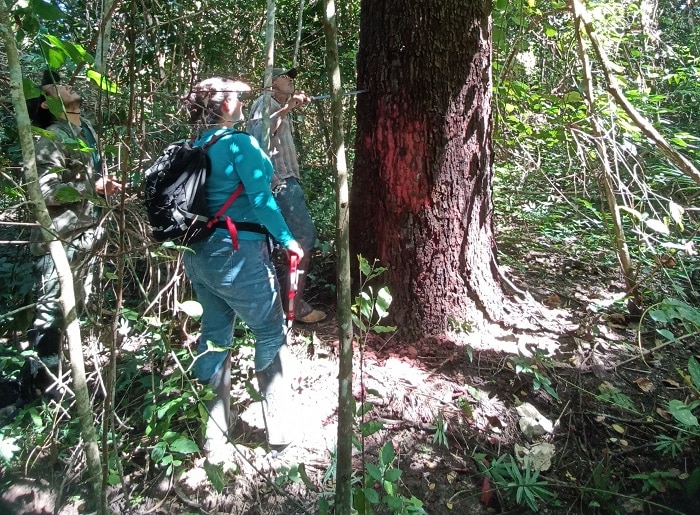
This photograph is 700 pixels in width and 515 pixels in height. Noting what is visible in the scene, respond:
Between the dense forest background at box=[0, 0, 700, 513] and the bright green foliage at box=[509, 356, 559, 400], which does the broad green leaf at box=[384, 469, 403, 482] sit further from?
the bright green foliage at box=[509, 356, 559, 400]

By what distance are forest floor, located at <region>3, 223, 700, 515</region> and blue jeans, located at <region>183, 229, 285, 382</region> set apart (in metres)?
0.49

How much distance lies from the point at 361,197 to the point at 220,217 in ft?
3.54

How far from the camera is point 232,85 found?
2.30 metres

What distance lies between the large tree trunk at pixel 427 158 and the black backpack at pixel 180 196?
1.11 meters

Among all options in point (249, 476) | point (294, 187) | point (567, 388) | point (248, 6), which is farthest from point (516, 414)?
point (248, 6)

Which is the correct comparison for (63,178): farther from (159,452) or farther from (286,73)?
(159,452)

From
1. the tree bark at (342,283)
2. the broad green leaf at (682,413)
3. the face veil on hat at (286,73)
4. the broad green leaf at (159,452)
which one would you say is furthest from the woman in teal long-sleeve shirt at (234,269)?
the broad green leaf at (682,413)

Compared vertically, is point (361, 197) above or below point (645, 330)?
above

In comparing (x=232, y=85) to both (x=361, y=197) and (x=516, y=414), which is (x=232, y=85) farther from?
(x=516, y=414)

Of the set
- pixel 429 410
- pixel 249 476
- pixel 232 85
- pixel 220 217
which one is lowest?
pixel 249 476

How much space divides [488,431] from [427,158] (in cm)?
157

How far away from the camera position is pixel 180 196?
6.72 feet

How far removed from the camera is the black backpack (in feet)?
6.68

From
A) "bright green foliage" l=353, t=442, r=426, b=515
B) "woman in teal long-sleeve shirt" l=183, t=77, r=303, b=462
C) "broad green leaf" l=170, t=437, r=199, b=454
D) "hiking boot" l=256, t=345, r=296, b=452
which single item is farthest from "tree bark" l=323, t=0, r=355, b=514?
"hiking boot" l=256, t=345, r=296, b=452
